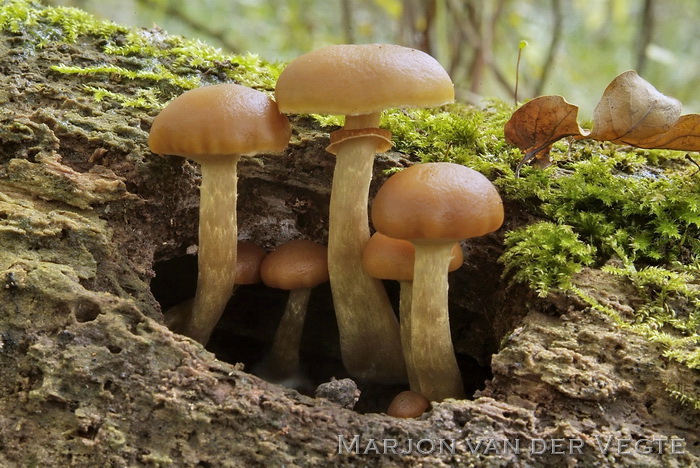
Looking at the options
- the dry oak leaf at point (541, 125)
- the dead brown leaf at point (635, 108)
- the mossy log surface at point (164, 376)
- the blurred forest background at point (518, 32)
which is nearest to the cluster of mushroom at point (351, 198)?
the mossy log surface at point (164, 376)

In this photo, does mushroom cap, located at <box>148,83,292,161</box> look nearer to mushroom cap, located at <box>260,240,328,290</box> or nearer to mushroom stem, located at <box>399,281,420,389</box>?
mushroom cap, located at <box>260,240,328,290</box>

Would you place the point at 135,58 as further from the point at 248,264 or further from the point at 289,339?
the point at 289,339

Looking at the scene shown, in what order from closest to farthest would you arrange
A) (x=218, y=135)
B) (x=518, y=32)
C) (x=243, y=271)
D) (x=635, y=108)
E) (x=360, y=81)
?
1. (x=360, y=81)
2. (x=218, y=135)
3. (x=635, y=108)
4. (x=243, y=271)
5. (x=518, y=32)

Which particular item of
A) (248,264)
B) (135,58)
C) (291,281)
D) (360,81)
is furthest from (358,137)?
(135,58)

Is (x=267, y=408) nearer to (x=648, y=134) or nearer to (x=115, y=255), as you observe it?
(x=115, y=255)

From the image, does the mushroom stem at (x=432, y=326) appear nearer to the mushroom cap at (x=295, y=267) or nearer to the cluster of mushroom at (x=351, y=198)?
the cluster of mushroom at (x=351, y=198)
